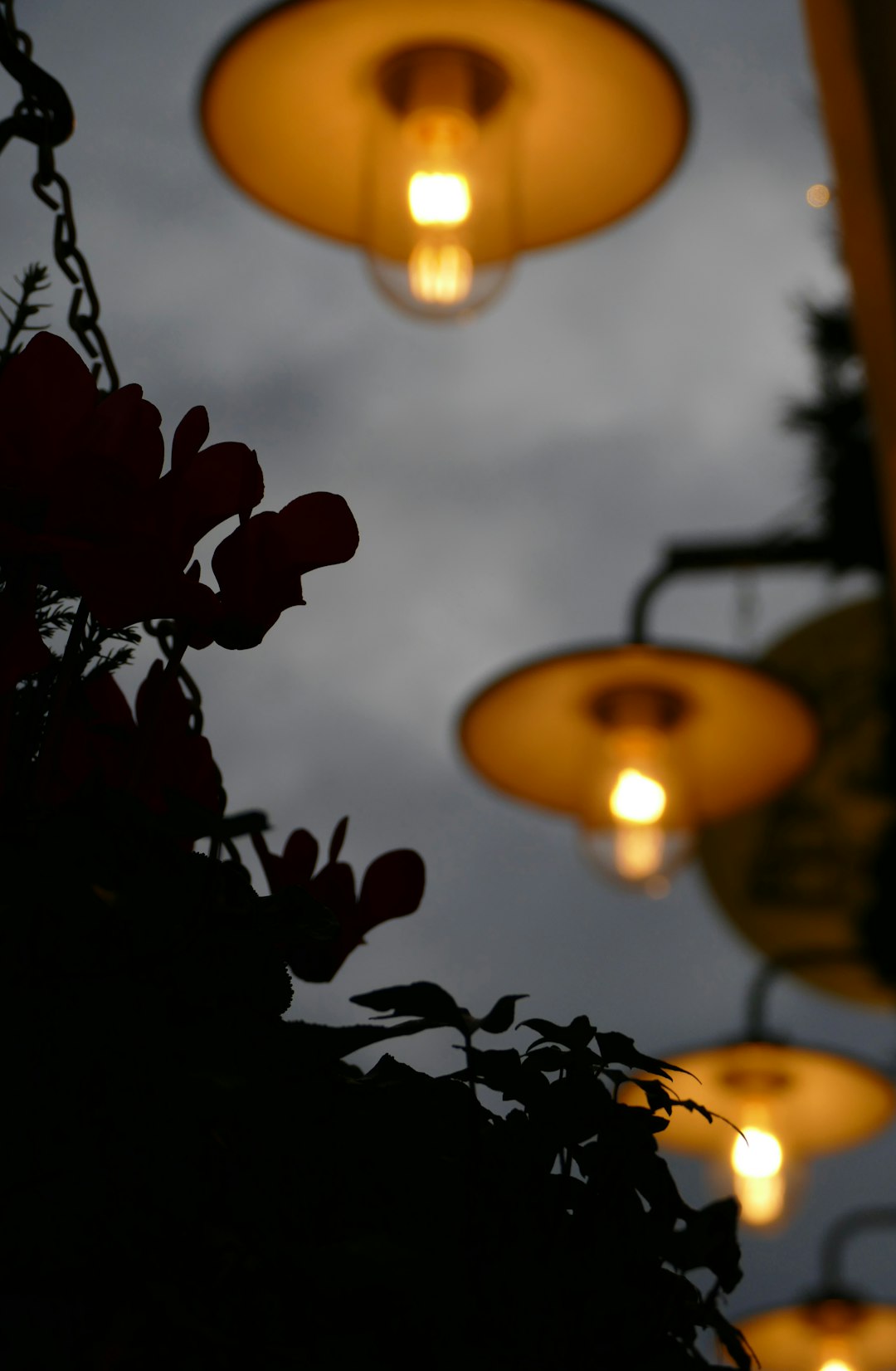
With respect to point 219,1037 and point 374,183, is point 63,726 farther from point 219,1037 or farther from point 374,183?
point 374,183

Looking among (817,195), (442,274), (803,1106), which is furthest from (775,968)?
(817,195)

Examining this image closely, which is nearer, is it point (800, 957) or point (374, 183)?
point (374, 183)

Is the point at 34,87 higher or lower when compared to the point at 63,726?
higher

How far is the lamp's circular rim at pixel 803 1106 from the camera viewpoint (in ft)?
11.1

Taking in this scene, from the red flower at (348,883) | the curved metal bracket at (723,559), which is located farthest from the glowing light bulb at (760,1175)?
the red flower at (348,883)

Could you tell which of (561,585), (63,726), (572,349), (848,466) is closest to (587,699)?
(848,466)

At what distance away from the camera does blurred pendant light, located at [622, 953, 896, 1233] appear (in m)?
3.41

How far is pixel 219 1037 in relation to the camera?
410 mm

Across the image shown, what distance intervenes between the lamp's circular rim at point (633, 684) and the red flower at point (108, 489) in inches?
90.6

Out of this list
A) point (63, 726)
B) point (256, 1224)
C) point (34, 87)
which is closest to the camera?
point (256, 1224)

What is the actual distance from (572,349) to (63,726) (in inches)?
637

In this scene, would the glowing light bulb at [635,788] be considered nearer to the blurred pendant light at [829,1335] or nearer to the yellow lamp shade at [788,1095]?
the yellow lamp shade at [788,1095]

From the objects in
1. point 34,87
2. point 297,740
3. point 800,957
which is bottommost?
point 297,740

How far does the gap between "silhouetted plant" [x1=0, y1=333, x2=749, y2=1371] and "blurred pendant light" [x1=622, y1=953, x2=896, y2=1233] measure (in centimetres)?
289
